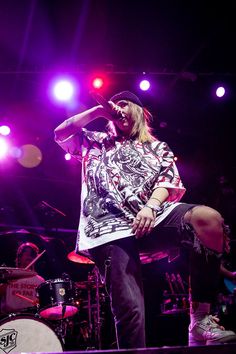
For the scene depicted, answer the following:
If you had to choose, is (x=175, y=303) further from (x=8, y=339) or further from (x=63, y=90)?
(x=63, y=90)

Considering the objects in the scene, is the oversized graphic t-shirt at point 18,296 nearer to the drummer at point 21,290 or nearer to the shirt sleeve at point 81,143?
the drummer at point 21,290

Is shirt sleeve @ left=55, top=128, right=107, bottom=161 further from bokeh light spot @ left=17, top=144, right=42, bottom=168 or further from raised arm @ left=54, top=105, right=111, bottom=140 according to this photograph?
bokeh light spot @ left=17, top=144, right=42, bottom=168

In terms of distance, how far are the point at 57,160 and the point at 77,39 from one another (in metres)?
3.74

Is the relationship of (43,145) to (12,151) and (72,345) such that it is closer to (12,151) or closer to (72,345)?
(12,151)

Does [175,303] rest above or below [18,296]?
below

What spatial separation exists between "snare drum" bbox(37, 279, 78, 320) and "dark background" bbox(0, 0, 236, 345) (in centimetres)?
164

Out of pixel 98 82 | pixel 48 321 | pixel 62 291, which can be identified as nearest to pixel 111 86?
pixel 98 82

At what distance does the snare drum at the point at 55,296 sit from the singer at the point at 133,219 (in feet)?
10.3

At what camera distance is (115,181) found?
7.87 ft

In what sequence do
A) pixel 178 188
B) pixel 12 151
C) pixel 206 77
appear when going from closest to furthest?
pixel 178 188 → pixel 206 77 → pixel 12 151

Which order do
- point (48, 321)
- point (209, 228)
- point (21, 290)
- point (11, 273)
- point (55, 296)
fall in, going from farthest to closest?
point (21, 290) → point (55, 296) → point (48, 321) → point (11, 273) → point (209, 228)

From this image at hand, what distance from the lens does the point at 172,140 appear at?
9.09m

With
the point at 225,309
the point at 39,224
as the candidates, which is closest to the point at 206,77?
the point at 225,309

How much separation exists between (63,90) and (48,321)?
14.0 ft
